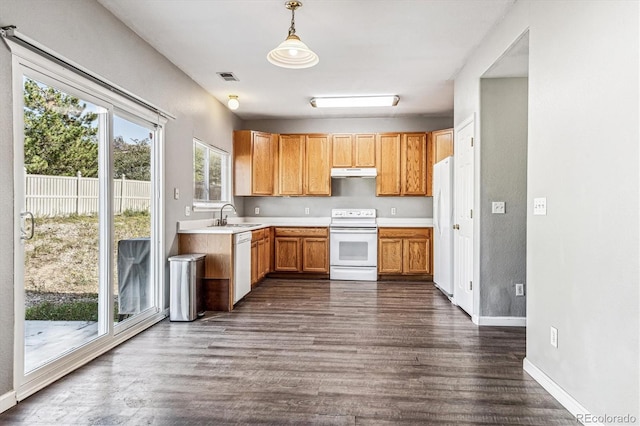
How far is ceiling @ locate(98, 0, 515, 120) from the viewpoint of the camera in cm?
298

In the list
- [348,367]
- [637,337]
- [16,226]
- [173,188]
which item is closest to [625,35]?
[637,337]

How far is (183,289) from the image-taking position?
3877 millimetres

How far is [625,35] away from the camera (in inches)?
66.4

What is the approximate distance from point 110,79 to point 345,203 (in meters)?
4.35

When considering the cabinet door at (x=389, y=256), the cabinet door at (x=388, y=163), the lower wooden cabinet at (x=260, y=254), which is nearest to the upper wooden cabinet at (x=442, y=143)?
the cabinet door at (x=388, y=163)

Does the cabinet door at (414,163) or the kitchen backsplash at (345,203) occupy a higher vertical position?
the cabinet door at (414,163)

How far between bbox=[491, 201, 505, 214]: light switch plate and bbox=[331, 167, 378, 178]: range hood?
279cm

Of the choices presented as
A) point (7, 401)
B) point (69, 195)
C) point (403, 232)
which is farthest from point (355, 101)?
point (7, 401)

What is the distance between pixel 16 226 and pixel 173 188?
2.02 m

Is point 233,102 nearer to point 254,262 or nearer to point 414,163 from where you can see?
point 254,262

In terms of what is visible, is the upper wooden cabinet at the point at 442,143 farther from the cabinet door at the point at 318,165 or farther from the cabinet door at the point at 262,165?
the cabinet door at the point at 262,165

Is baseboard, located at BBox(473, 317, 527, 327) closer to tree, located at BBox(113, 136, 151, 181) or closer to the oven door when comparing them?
the oven door

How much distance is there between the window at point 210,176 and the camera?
200 inches

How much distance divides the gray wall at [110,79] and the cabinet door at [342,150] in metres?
1.87
